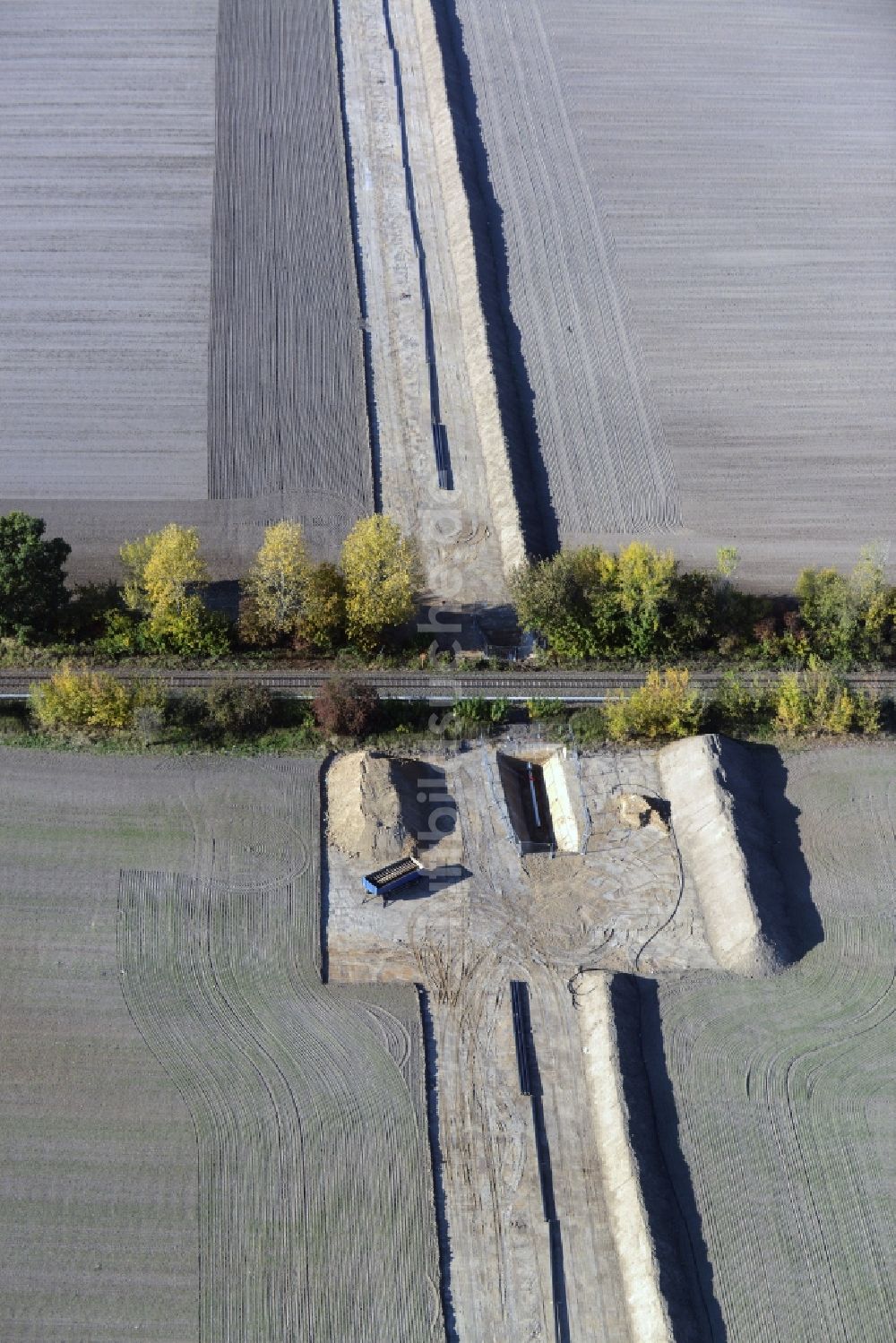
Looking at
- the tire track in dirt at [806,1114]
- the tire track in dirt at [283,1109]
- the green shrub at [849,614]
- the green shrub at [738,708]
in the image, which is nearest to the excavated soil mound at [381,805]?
the tire track in dirt at [283,1109]

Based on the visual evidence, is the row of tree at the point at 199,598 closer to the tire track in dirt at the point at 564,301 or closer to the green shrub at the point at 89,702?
the green shrub at the point at 89,702

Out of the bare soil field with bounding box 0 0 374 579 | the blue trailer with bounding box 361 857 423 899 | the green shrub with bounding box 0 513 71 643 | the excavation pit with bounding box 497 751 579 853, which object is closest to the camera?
the blue trailer with bounding box 361 857 423 899

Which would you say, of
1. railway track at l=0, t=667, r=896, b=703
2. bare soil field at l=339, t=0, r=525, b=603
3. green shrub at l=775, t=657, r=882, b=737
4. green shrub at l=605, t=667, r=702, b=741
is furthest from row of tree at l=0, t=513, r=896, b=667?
bare soil field at l=339, t=0, r=525, b=603

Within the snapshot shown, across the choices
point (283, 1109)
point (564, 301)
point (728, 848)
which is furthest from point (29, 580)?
point (564, 301)

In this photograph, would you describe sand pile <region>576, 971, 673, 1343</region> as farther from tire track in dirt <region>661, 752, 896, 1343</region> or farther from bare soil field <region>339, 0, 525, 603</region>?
bare soil field <region>339, 0, 525, 603</region>

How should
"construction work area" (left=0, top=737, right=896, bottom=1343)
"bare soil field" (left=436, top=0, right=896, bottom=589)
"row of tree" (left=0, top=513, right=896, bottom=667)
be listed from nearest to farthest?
"construction work area" (left=0, top=737, right=896, bottom=1343)
"row of tree" (left=0, top=513, right=896, bottom=667)
"bare soil field" (left=436, top=0, right=896, bottom=589)

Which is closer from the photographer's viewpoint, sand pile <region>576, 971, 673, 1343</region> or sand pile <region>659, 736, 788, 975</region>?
sand pile <region>576, 971, 673, 1343</region>

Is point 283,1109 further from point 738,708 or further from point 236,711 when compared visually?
point 738,708

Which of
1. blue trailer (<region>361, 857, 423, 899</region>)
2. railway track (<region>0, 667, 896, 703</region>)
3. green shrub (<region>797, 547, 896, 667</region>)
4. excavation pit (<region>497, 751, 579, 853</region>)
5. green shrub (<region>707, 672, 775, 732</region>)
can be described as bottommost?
excavation pit (<region>497, 751, 579, 853</region>)
